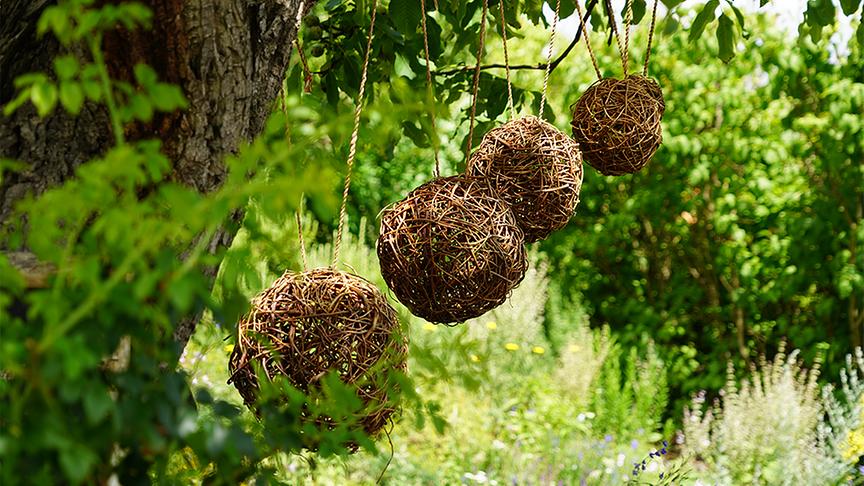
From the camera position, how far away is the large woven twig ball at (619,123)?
2014 mm

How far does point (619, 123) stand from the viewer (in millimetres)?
2014

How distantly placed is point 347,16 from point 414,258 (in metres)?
0.98

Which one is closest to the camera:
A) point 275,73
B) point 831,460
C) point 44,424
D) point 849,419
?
point 44,424

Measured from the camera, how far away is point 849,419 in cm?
341

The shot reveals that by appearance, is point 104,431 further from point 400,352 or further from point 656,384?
point 656,384

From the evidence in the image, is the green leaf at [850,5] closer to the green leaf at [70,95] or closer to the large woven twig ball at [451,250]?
the large woven twig ball at [451,250]

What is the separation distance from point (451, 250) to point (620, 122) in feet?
2.29

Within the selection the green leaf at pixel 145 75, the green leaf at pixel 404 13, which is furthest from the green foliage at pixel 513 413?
the green leaf at pixel 145 75


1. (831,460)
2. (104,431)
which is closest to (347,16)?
(104,431)

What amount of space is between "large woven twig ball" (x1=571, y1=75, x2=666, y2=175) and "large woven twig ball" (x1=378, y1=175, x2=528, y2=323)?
54 centimetres

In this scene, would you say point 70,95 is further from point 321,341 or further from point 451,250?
point 451,250

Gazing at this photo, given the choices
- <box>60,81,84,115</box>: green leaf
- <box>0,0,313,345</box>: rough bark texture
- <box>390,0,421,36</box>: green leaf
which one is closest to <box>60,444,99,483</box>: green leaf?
<box>60,81,84,115</box>: green leaf

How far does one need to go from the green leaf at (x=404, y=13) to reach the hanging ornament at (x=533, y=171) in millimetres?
213

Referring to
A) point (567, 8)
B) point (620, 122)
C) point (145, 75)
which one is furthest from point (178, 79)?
point (567, 8)
